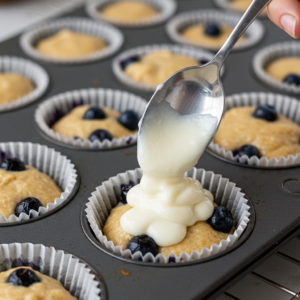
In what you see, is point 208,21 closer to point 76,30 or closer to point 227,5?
point 227,5

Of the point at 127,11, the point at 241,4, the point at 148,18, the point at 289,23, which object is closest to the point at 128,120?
the point at 289,23

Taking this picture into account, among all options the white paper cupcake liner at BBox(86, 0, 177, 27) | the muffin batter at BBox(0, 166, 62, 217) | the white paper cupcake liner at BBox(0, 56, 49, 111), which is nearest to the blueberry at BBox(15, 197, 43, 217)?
the muffin batter at BBox(0, 166, 62, 217)

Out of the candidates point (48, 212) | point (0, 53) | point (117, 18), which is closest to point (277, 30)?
point (117, 18)

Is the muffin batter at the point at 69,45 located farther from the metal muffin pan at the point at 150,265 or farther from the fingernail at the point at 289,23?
the fingernail at the point at 289,23

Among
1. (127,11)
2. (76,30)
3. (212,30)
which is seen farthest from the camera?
(127,11)

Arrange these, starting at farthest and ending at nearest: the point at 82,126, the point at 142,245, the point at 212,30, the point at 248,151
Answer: the point at 212,30, the point at 82,126, the point at 248,151, the point at 142,245

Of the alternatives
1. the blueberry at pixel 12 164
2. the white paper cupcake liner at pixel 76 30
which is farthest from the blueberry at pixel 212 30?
the blueberry at pixel 12 164
